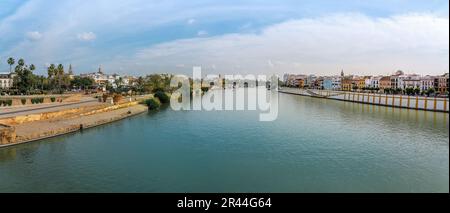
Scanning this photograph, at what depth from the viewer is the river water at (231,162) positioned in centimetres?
848

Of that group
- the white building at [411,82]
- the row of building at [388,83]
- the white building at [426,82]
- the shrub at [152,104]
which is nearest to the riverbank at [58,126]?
the shrub at [152,104]

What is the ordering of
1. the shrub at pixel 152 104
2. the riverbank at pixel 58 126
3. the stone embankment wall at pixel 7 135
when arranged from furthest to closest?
the shrub at pixel 152 104 → the riverbank at pixel 58 126 → the stone embankment wall at pixel 7 135

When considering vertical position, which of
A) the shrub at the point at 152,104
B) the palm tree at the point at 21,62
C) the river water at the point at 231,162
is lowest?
the river water at the point at 231,162

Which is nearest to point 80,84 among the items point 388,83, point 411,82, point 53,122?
point 53,122

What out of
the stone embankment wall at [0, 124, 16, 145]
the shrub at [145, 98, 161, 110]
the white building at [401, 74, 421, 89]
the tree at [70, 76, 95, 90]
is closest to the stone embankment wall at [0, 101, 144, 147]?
the stone embankment wall at [0, 124, 16, 145]

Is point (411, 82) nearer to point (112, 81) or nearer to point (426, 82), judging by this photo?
point (426, 82)

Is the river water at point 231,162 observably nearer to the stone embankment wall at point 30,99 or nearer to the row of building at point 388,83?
the stone embankment wall at point 30,99
